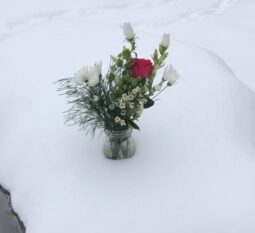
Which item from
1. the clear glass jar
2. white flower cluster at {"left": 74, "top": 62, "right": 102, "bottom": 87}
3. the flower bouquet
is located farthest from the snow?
white flower cluster at {"left": 74, "top": 62, "right": 102, "bottom": 87}

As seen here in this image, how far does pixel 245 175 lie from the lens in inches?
42.0

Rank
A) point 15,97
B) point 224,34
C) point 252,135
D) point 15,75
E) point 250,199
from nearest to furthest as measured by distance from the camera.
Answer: point 250,199, point 252,135, point 15,97, point 15,75, point 224,34

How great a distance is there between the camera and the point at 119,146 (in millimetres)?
1090

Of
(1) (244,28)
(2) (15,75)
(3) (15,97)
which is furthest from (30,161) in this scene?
(1) (244,28)

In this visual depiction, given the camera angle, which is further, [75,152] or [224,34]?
[224,34]

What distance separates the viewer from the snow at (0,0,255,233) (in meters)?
0.98

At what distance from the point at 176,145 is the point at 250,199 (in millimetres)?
276

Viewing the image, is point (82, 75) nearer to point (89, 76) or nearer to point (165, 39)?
point (89, 76)

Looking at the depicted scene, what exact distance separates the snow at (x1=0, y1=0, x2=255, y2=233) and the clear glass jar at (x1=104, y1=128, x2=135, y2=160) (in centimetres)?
2

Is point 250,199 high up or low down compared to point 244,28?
down

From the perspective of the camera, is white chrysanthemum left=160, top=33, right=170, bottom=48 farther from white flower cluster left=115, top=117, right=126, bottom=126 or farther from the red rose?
white flower cluster left=115, top=117, right=126, bottom=126

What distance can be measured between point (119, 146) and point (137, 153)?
2.9 inches

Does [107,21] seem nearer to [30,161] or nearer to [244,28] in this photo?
[244,28]

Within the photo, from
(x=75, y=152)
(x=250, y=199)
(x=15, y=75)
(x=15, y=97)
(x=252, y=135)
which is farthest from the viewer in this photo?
(x=15, y=75)
